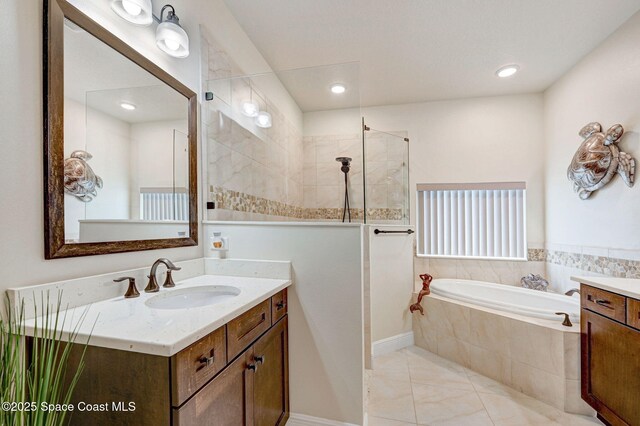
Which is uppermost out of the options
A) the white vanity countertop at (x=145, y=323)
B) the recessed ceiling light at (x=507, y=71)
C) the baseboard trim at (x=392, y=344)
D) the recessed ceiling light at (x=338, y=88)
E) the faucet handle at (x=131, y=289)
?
the recessed ceiling light at (x=507, y=71)

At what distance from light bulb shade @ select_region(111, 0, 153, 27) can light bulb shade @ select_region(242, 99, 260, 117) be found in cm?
88

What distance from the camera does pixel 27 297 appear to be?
867 millimetres

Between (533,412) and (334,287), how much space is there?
5.05 feet

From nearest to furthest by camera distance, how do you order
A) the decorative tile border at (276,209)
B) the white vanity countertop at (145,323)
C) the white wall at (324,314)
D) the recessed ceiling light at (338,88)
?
the white vanity countertop at (145,323) < the white wall at (324,314) < the decorative tile border at (276,209) < the recessed ceiling light at (338,88)

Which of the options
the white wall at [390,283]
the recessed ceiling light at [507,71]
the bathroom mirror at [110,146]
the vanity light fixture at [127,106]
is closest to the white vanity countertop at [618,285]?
the white wall at [390,283]

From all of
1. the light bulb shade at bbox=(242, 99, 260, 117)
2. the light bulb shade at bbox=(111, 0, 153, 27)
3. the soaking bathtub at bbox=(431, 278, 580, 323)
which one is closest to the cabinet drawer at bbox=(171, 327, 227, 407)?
the light bulb shade at bbox=(111, 0, 153, 27)

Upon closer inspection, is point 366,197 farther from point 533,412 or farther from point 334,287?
point 533,412

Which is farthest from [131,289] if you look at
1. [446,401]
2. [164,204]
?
[446,401]

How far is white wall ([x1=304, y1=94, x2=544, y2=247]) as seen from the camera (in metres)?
3.19

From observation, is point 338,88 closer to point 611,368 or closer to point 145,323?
point 145,323

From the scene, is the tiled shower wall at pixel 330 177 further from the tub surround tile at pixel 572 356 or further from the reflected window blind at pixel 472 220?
the tub surround tile at pixel 572 356

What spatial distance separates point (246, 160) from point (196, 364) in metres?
1.57

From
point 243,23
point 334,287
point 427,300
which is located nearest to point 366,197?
point 427,300

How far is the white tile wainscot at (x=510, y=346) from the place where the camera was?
1775 millimetres
